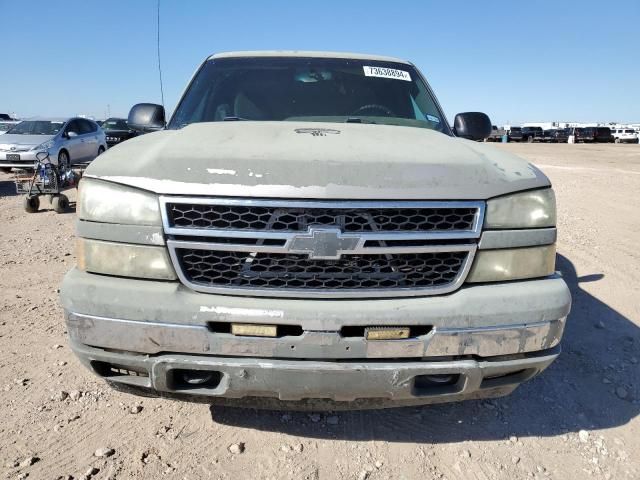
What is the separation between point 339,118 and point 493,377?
1960 millimetres

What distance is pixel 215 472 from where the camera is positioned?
2.20 metres

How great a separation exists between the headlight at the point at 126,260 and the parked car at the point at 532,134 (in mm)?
56264

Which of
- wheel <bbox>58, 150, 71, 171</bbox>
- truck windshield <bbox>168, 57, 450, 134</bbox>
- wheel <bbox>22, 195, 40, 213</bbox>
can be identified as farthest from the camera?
wheel <bbox>58, 150, 71, 171</bbox>

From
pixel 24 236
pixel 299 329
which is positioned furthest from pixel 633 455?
pixel 24 236

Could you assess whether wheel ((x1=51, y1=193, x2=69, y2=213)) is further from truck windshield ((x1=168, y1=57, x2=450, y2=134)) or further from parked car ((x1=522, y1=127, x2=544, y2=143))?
parked car ((x1=522, y1=127, x2=544, y2=143))

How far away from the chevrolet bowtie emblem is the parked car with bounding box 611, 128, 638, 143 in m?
56.4

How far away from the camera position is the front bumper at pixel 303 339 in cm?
185

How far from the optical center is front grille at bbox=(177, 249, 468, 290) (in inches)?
75.8

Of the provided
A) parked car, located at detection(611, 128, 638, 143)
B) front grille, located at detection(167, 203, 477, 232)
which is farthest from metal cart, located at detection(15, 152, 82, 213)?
parked car, located at detection(611, 128, 638, 143)

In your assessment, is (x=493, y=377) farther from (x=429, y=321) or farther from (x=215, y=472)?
(x=215, y=472)

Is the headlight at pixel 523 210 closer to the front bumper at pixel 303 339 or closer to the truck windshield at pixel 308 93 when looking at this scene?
the front bumper at pixel 303 339

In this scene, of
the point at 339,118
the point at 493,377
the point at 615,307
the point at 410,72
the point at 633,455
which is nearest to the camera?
the point at 493,377

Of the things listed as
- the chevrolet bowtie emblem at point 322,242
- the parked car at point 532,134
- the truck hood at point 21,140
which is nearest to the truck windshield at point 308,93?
the chevrolet bowtie emblem at point 322,242

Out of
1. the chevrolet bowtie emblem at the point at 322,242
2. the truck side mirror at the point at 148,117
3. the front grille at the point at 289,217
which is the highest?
the truck side mirror at the point at 148,117
